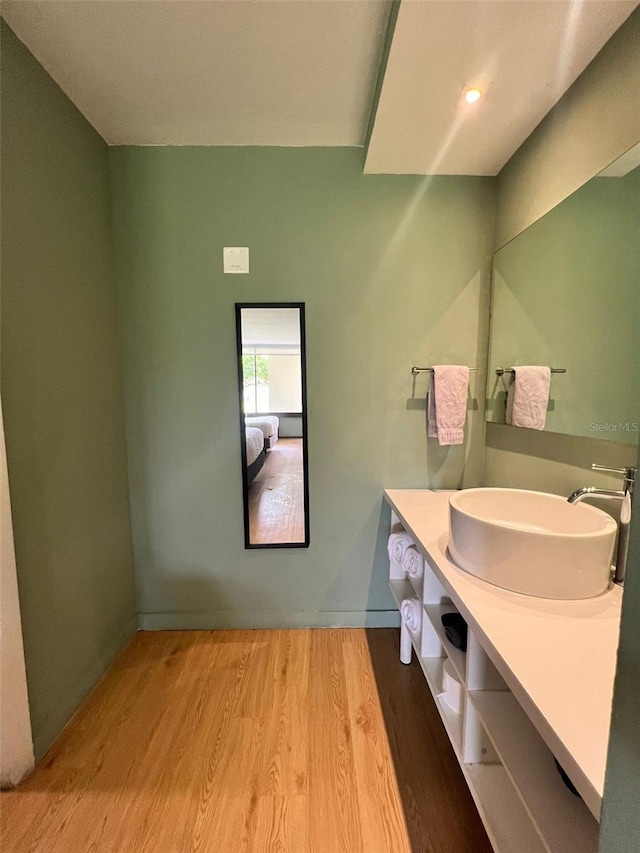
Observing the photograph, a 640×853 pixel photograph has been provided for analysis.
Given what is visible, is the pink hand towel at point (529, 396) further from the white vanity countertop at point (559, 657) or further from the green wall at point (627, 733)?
the green wall at point (627, 733)

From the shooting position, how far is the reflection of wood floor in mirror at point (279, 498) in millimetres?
1766

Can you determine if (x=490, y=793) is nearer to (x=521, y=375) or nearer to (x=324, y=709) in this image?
(x=324, y=709)

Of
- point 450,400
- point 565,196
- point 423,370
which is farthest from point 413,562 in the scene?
point 565,196

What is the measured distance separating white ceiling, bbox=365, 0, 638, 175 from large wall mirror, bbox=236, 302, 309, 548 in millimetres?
802

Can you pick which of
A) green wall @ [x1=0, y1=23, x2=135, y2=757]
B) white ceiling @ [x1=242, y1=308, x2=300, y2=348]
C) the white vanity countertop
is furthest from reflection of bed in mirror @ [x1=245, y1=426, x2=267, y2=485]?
the white vanity countertop

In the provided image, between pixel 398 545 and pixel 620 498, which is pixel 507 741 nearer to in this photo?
pixel 620 498

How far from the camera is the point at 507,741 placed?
0.79 metres

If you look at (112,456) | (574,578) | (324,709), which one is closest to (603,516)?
(574,578)

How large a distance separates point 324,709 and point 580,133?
224cm

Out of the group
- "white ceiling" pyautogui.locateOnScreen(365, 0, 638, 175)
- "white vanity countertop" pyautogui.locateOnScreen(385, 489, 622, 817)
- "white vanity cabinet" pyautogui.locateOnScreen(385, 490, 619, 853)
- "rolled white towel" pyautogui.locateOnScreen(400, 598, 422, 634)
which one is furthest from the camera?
"rolled white towel" pyautogui.locateOnScreen(400, 598, 422, 634)

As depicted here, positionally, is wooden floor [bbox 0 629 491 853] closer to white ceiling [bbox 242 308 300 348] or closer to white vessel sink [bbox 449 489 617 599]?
white vessel sink [bbox 449 489 617 599]

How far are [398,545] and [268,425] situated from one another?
82 centimetres

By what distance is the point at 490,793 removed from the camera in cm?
84

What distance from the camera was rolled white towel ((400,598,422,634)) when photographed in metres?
1.34
